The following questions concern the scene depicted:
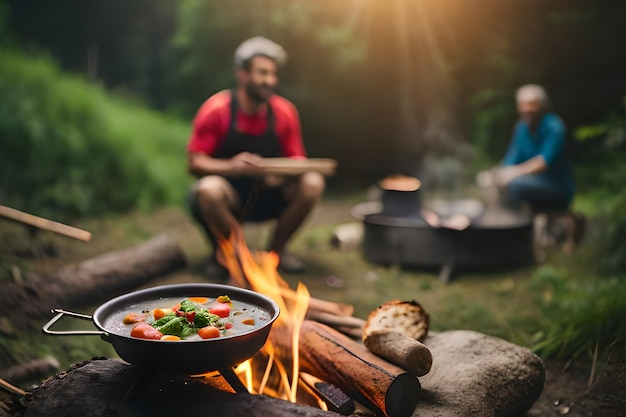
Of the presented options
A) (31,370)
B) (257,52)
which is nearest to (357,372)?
(31,370)

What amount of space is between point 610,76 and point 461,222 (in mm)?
5828

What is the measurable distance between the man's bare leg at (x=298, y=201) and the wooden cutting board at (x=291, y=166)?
0.39ft

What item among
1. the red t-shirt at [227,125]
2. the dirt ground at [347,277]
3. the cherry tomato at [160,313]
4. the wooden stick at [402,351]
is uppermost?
the red t-shirt at [227,125]

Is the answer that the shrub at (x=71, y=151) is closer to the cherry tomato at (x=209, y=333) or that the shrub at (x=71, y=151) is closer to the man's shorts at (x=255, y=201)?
the man's shorts at (x=255, y=201)

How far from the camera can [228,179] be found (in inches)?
237

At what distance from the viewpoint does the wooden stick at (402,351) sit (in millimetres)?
2808

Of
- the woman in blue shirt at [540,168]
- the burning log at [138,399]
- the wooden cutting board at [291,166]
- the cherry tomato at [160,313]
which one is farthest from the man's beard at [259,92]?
the burning log at [138,399]

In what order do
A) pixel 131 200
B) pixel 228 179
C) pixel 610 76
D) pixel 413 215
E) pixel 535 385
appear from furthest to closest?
1. pixel 610 76
2. pixel 131 200
3. pixel 413 215
4. pixel 228 179
5. pixel 535 385

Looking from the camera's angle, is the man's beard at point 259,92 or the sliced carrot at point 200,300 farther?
the man's beard at point 259,92

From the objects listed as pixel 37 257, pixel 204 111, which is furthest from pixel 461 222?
pixel 37 257

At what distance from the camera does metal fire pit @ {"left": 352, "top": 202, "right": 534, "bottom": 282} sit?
6164 millimetres

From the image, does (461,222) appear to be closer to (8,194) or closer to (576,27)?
(8,194)

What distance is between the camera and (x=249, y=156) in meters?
5.78

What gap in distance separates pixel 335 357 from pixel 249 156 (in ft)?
10.2
